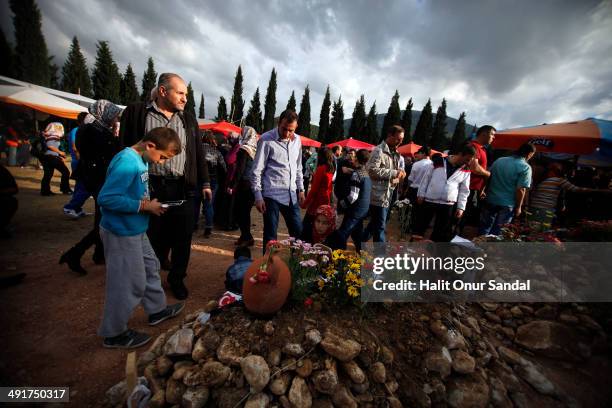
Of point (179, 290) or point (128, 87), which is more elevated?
point (128, 87)

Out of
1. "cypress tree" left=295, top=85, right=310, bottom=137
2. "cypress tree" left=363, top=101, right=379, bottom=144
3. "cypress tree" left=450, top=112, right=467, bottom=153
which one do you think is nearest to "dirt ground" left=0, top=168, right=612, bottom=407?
"cypress tree" left=295, top=85, right=310, bottom=137

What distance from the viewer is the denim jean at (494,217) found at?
4.16 metres

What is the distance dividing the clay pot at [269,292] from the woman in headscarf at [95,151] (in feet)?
7.42

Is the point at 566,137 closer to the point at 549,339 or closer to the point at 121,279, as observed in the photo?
the point at 549,339

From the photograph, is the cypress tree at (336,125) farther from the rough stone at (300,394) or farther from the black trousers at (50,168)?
the rough stone at (300,394)

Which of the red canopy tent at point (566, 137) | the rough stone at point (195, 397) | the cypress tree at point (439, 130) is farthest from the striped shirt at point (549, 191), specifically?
the cypress tree at point (439, 130)

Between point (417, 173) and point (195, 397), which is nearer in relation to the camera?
point (195, 397)

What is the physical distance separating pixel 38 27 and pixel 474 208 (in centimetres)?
824

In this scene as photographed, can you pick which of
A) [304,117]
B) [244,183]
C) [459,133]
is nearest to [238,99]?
[304,117]

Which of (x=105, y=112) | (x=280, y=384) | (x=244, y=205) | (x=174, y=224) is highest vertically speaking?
(x=105, y=112)

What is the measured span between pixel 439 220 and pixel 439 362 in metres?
2.43

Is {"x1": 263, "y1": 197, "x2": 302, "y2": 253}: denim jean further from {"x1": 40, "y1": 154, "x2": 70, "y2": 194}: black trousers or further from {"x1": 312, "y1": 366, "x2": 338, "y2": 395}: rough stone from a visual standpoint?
{"x1": 40, "y1": 154, "x2": 70, "y2": 194}: black trousers

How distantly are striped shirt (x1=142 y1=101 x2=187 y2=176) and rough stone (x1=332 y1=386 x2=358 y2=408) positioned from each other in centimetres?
229

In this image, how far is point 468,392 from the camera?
66.9 inches
